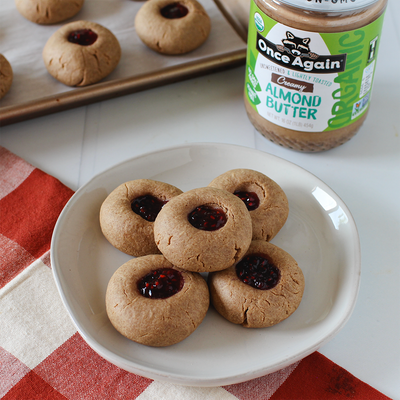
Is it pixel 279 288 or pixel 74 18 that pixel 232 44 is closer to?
pixel 74 18

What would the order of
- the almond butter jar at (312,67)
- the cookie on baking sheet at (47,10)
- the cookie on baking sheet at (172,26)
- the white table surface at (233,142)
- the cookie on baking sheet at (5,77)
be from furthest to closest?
1. the cookie on baking sheet at (47,10)
2. the cookie on baking sheet at (172,26)
3. the cookie on baking sheet at (5,77)
4. the white table surface at (233,142)
5. the almond butter jar at (312,67)

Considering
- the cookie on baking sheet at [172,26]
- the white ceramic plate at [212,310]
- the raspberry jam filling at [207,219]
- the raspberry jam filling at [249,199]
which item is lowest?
the white ceramic plate at [212,310]

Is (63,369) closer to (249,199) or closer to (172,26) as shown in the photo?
(249,199)

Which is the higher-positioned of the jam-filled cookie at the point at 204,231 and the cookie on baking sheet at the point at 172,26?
the cookie on baking sheet at the point at 172,26

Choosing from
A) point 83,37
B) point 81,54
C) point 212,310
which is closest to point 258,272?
point 212,310

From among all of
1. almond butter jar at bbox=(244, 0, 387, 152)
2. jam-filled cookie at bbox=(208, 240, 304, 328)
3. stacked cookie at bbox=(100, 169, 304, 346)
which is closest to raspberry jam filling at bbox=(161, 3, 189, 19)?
almond butter jar at bbox=(244, 0, 387, 152)

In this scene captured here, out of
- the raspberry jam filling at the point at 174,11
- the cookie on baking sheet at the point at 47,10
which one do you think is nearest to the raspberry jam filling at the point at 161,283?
the raspberry jam filling at the point at 174,11

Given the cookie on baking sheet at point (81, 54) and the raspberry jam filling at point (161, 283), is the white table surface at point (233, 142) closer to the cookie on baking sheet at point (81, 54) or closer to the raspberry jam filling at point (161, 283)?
the cookie on baking sheet at point (81, 54)

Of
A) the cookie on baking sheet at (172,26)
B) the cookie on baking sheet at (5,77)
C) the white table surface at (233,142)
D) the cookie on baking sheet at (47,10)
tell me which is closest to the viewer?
the white table surface at (233,142)

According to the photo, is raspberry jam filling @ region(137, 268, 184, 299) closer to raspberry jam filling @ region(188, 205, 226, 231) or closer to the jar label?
raspberry jam filling @ region(188, 205, 226, 231)
